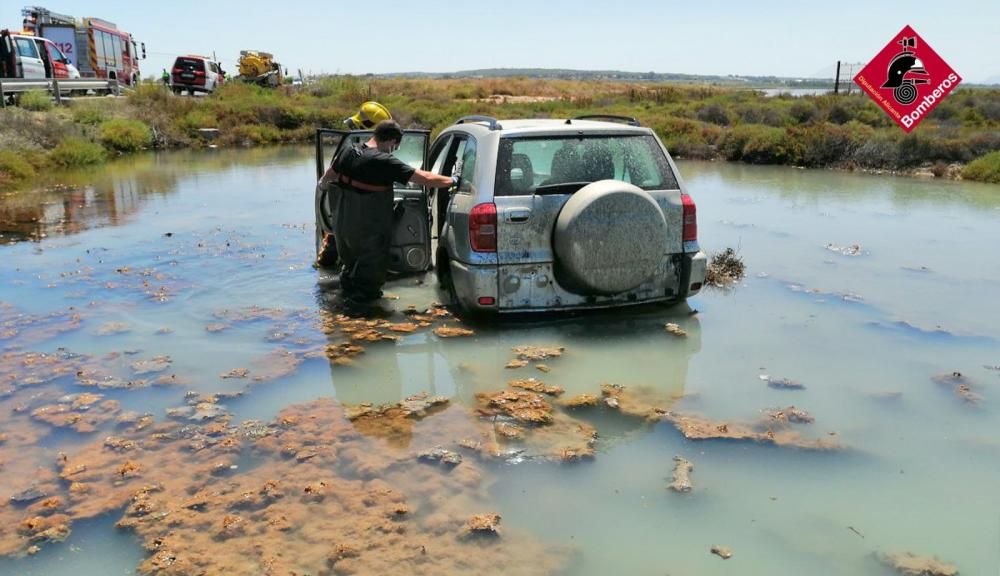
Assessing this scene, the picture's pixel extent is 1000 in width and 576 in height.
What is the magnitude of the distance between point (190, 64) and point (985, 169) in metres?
36.4

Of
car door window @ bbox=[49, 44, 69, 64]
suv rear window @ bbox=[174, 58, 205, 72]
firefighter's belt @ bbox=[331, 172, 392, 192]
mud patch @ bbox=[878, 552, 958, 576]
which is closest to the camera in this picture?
mud patch @ bbox=[878, 552, 958, 576]

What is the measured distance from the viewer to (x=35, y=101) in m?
23.3

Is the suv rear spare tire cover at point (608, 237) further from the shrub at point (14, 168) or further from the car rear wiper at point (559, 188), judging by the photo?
the shrub at point (14, 168)

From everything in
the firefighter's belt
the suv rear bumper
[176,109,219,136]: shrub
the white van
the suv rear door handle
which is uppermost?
the white van

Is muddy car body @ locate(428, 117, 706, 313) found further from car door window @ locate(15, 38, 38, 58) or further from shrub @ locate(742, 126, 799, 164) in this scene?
car door window @ locate(15, 38, 38, 58)

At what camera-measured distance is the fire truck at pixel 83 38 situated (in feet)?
117

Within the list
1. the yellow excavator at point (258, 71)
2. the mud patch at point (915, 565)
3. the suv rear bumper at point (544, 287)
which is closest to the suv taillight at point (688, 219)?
the suv rear bumper at point (544, 287)

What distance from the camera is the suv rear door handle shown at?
616cm

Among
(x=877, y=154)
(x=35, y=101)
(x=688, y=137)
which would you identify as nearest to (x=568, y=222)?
(x=877, y=154)

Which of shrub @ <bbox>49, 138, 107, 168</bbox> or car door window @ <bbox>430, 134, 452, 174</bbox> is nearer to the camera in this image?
car door window @ <bbox>430, 134, 452, 174</bbox>

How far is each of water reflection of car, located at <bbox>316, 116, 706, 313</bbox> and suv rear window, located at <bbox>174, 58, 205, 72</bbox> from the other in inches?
1513

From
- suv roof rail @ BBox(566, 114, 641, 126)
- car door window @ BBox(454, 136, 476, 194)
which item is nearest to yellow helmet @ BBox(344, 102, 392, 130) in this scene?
car door window @ BBox(454, 136, 476, 194)

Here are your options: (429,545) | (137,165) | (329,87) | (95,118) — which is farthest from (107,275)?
(329,87)

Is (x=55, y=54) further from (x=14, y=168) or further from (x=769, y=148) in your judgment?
(x=769, y=148)
